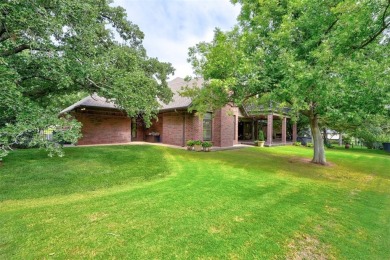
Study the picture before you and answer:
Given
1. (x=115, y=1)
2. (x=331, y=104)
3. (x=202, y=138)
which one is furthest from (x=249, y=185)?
(x=115, y=1)

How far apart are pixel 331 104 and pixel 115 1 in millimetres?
10635

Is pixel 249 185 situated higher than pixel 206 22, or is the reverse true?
pixel 206 22

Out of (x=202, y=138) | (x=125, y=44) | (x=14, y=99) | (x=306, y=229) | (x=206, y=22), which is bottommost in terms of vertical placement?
(x=306, y=229)

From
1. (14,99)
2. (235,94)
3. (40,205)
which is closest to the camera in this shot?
(40,205)

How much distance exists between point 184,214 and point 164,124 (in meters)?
13.4

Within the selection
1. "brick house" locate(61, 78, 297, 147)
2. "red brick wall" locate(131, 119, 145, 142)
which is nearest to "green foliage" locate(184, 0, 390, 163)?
"brick house" locate(61, 78, 297, 147)

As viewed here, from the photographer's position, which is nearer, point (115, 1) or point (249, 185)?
point (249, 185)

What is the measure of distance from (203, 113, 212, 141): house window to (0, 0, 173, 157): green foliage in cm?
731

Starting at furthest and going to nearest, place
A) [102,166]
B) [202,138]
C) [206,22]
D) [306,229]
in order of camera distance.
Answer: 1. [202,138]
2. [206,22]
3. [102,166]
4. [306,229]

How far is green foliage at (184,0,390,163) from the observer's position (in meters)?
6.58

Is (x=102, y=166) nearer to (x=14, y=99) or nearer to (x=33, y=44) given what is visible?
(x=14, y=99)

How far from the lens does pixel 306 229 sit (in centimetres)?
384

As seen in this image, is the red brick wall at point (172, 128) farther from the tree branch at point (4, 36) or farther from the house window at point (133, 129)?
the tree branch at point (4, 36)

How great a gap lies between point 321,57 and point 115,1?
9.44m
